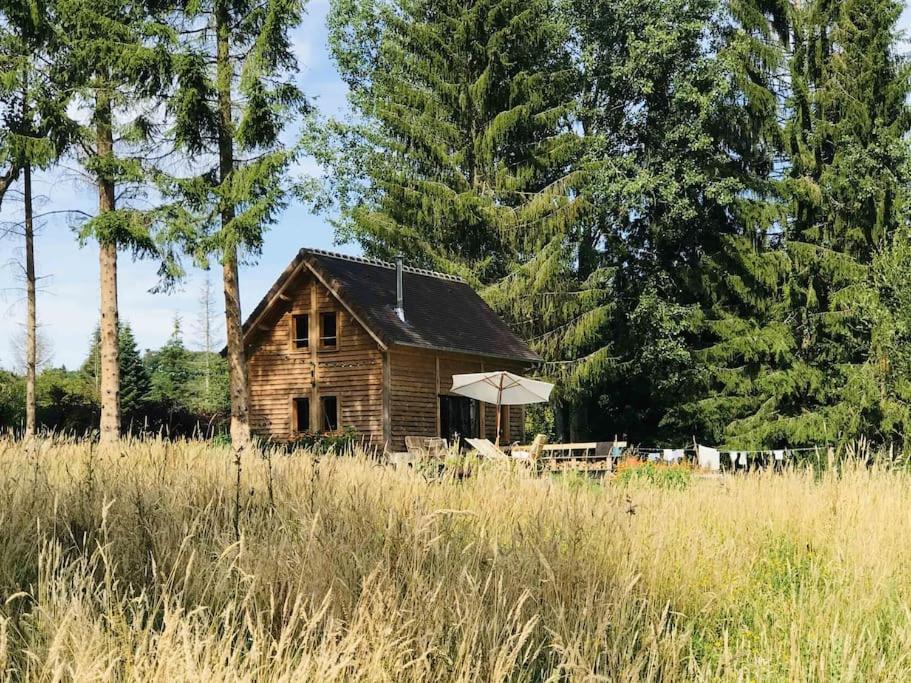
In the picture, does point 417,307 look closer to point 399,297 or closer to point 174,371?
point 399,297

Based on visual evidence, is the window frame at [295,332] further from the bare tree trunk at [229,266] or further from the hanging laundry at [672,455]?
the hanging laundry at [672,455]

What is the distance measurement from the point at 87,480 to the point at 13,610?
1.76 m

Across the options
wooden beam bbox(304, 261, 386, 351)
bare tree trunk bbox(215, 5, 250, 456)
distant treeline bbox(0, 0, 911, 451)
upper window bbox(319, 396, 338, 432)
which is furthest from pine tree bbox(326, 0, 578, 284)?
bare tree trunk bbox(215, 5, 250, 456)

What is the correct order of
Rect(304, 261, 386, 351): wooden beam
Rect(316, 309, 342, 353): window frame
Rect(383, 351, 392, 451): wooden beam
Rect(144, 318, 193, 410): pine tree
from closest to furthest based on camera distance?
Rect(304, 261, 386, 351): wooden beam
Rect(383, 351, 392, 451): wooden beam
Rect(316, 309, 342, 353): window frame
Rect(144, 318, 193, 410): pine tree

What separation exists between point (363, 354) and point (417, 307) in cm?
273

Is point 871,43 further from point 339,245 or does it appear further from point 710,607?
point 710,607

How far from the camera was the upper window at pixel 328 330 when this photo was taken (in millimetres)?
27438

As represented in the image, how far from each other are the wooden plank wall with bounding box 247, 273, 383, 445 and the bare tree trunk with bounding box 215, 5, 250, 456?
19.8 feet

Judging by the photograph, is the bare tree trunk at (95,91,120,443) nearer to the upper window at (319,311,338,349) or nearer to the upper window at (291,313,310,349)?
the upper window at (319,311,338,349)

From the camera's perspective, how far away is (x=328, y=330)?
28453 millimetres

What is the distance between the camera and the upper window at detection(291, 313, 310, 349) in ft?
92.3

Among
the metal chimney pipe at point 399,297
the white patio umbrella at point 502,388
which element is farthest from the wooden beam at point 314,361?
the white patio umbrella at point 502,388

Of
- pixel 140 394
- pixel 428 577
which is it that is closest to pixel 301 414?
pixel 140 394

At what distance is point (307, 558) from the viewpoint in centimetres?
410
